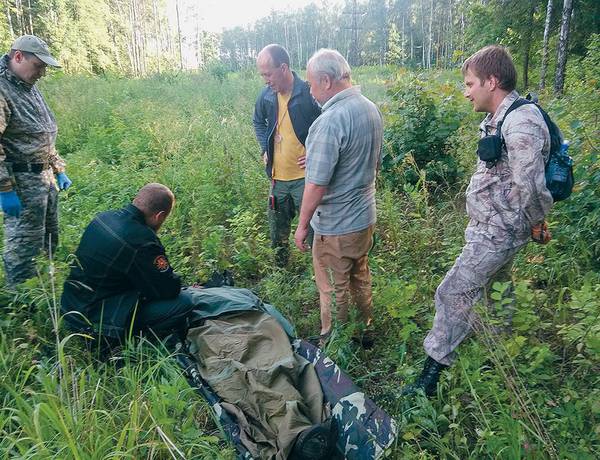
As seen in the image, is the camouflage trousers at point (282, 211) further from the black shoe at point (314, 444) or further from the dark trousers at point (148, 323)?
the black shoe at point (314, 444)

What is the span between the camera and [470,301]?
7.76 ft

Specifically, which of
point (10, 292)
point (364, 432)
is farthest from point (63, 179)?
point (364, 432)

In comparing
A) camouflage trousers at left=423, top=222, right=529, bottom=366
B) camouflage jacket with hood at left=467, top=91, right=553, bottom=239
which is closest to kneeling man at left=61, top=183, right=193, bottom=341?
camouflage trousers at left=423, top=222, right=529, bottom=366

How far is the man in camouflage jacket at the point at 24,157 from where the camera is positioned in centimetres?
319

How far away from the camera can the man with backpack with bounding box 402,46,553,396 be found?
2.03m

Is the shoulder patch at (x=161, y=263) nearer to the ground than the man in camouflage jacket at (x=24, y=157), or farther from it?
nearer to the ground

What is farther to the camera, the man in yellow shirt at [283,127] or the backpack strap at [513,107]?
the man in yellow shirt at [283,127]

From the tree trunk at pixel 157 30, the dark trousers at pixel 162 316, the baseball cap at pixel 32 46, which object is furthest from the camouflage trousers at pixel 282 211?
the tree trunk at pixel 157 30

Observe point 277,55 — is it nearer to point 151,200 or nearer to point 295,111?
point 295,111

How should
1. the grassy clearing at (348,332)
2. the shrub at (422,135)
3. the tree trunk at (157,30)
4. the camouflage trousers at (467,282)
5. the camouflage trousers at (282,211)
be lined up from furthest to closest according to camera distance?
1. the tree trunk at (157,30)
2. the shrub at (422,135)
3. the camouflage trousers at (282,211)
4. the camouflage trousers at (467,282)
5. the grassy clearing at (348,332)

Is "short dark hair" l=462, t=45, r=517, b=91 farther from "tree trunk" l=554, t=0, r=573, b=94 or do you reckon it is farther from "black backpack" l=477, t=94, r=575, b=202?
"tree trunk" l=554, t=0, r=573, b=94

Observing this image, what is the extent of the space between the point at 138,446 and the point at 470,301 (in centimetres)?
179

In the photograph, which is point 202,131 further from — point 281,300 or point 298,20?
point 298,20

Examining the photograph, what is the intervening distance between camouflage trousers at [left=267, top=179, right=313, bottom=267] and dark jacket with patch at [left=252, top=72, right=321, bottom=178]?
21 cm
